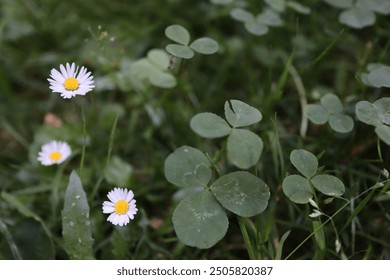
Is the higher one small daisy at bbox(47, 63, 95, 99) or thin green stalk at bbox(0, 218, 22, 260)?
small daisy at bbox(47, 63, 95, 99)

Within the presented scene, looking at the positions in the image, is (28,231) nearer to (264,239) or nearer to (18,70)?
(264,239)

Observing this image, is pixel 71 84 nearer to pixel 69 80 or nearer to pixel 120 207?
pixel 69 80

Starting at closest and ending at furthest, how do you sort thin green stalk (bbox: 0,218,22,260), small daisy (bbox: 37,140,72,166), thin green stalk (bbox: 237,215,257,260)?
1. thin green stalk (bbox: 237,215,257,260)
2. thin green stalk (bbox: 0,218,22,260)
3. small daisy (bbox: 37,140,72,166)

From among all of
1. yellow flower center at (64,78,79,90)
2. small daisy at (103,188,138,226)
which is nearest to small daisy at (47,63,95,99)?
yellow flower center at (64,78,79,90)

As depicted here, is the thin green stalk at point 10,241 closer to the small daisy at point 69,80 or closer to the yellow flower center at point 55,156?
the yellow flower center at point 55,156

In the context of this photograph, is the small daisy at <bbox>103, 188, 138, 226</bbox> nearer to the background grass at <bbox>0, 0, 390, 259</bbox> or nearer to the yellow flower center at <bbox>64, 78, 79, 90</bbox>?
the background grass at <bbox>0, 0, 390, 259</bbox>

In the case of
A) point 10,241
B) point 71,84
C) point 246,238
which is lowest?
point 10,241

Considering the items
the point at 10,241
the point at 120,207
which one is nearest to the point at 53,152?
the point at 10,241
